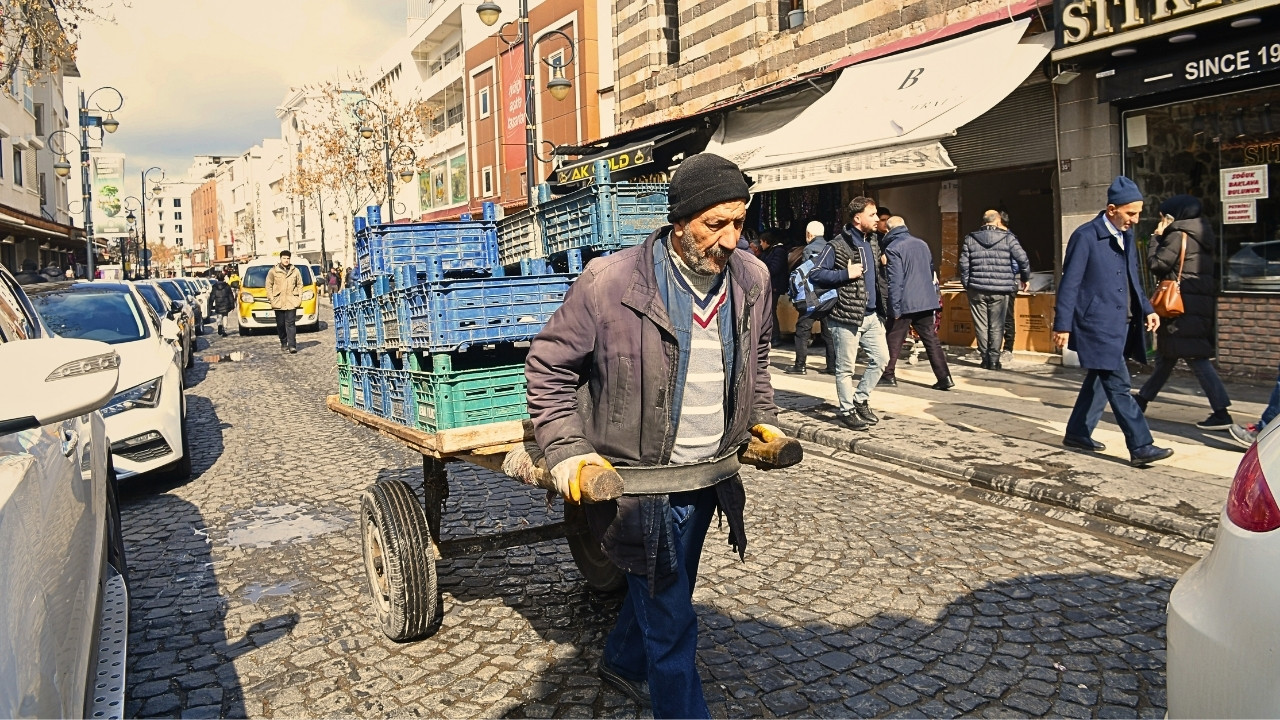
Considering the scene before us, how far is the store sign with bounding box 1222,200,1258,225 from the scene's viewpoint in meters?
9.88

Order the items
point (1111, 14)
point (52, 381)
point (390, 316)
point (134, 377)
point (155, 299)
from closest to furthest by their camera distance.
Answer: point (52, 381)
point (390, 316)
point (134, 377)
point (1111, 14)
point (155, 299)

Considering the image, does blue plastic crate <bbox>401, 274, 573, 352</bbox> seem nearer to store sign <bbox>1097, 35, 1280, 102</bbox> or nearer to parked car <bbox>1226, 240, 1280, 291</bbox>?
store sign <bbox>1097, 35, 1280, 102</bbox>

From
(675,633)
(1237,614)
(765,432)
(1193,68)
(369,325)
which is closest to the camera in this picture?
(1237,614)

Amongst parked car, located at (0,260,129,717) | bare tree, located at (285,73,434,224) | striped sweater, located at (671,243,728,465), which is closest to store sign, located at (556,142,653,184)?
striped sweater, located at (671,243,728,465)

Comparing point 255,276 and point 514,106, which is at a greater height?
point 514,106

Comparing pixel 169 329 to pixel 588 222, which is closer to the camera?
pixel 588 222

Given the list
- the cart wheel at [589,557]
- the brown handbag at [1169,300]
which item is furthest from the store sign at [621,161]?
the cart wheel at [589,557]

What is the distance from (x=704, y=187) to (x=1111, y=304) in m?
5.08

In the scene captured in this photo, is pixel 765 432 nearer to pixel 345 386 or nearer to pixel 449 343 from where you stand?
pixel 449 343

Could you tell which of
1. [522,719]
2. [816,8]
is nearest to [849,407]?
[522,719]

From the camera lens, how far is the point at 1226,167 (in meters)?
10.1

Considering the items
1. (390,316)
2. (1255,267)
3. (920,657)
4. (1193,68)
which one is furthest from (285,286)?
(920,657)

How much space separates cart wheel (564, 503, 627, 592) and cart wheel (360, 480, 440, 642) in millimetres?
619

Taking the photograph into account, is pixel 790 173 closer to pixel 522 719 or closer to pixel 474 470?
pixel 474 470
